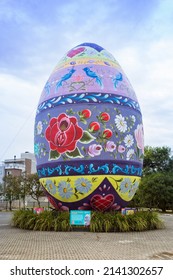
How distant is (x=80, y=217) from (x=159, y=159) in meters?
37.7

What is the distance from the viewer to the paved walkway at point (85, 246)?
1020 centimetres

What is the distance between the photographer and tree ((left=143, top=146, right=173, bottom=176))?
5256cm

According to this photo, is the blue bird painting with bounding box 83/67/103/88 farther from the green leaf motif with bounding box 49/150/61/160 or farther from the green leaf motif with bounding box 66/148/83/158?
the green leaf motif with bounding box 49/150/61/160

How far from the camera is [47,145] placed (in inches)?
711

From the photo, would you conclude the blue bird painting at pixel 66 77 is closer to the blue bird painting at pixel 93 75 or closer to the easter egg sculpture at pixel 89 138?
the easter egg sculpture at pixel 89 138

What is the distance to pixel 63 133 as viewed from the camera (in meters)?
17.5

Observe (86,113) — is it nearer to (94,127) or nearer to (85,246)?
(94,127)

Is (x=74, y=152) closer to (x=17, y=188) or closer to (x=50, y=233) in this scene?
(x=50, y=233)

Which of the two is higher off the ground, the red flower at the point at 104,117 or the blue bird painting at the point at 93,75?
the blue bird painting at the point at 93,75

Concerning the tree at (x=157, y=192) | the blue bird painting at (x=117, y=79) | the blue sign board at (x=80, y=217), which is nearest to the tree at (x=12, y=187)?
the tree at (x=157, y=192)

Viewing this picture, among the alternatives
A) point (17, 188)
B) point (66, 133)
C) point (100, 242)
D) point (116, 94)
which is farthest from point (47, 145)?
point (17, 188)

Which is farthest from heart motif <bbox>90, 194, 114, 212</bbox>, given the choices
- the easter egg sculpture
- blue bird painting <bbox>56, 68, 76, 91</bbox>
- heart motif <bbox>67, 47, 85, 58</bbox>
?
heart motif <bbox>67, 47, 85, 58</bbox>

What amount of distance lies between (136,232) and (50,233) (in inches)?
150

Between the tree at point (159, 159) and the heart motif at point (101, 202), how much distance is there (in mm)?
35119
